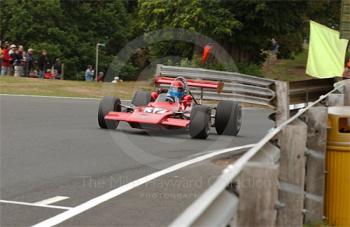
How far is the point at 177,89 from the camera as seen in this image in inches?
549

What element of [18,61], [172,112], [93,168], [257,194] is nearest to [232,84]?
[172,112]

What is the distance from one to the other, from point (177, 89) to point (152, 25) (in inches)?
935

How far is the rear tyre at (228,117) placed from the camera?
13.9 meters

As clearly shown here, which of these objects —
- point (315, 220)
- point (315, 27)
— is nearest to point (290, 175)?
point (315, 220)

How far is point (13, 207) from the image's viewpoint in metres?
6.51

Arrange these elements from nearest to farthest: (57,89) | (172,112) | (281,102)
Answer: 1. (281,102)
2. (172,112)
3. (57,89)

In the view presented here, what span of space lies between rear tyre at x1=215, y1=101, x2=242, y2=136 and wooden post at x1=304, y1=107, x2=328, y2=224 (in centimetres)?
760

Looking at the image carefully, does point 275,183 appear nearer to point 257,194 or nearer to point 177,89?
point 257,194

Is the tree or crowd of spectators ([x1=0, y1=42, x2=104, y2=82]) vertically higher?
the tree

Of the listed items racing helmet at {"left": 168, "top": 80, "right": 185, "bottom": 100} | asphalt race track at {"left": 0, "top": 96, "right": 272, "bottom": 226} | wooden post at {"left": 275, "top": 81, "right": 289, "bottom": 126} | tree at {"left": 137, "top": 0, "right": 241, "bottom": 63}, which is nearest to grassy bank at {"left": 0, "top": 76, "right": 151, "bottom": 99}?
tree at {"left": 137, "top": 0, "right": 241, "bottom": 63}

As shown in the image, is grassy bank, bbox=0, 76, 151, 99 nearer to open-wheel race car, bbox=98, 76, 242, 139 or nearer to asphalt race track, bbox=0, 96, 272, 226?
asphalt race track, bbox=0, 96, 272, 226

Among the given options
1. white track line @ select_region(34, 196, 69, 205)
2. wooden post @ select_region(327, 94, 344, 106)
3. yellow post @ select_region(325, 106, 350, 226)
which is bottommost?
white track line @ select_region(34, 196, 69, 205)

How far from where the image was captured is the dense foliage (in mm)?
35375

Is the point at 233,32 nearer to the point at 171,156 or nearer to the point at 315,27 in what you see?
the point at 315,27
